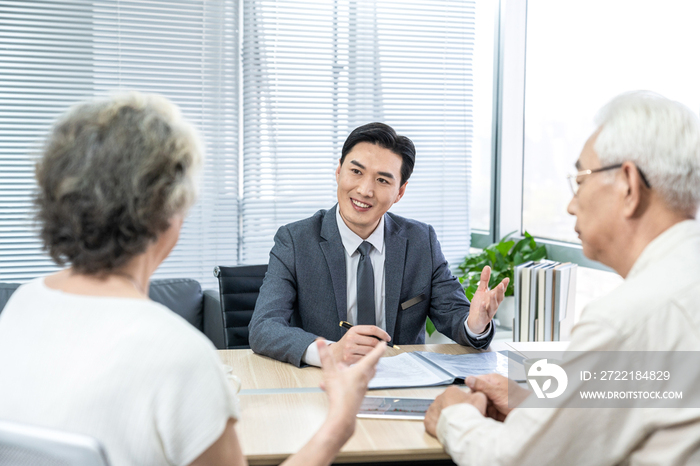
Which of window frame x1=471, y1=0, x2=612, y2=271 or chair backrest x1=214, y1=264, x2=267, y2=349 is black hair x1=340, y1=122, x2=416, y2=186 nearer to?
chair backrest x1=214, y1=264, x2=267, y2=349

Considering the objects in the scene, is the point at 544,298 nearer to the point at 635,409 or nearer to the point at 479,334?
the point at 479,334

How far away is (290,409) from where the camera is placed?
4.53ft

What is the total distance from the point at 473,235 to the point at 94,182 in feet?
11.4

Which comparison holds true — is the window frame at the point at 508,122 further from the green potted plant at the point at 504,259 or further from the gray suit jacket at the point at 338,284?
the gray suit jacket at the point at 338,284

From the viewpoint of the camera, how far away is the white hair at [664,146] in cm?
107

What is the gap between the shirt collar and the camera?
86.5 inches

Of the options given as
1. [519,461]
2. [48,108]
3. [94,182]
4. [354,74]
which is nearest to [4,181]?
[48,108]

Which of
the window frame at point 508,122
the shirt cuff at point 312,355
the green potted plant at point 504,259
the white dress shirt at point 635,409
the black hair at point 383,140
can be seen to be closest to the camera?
the white dress shirt at point 635,409

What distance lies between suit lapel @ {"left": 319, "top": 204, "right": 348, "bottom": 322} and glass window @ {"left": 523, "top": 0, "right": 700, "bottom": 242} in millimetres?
1153

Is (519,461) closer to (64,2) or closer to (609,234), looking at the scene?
(609,234)

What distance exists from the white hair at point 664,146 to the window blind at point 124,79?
8.93ft

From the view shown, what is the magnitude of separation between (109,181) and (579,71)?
113 inches

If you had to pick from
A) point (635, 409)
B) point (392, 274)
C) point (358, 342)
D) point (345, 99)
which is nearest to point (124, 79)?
point (345, 99)

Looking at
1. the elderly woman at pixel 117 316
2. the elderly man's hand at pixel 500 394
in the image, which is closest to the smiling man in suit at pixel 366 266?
the elderly man's hand at pixel 500 394
